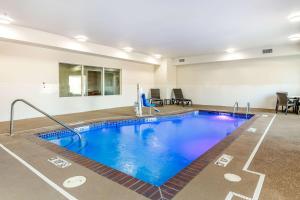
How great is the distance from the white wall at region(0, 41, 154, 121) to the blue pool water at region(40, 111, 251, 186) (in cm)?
242

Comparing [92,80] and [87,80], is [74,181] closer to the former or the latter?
[87,80]

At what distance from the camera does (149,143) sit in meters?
Result: 4.34

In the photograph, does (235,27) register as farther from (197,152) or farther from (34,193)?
(34,193)

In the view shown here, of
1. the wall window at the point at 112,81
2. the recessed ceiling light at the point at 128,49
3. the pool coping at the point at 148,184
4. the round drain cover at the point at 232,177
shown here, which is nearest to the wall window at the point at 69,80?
the wall window at the point at 112,81

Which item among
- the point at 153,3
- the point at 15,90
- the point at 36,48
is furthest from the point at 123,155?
the point at 36,48

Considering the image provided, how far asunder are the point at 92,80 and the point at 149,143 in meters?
4.83

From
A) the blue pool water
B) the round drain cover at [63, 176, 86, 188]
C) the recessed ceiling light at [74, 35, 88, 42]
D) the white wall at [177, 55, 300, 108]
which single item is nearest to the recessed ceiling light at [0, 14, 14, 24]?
the recessed ceiling light at [74, 35, 88, 42]

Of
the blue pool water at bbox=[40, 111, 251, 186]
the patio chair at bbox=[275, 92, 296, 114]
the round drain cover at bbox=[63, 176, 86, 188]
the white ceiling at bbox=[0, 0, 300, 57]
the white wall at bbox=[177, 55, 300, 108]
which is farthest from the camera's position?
the white wall at bbox=[177, 55, 300, 108]

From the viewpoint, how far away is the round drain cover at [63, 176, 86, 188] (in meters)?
1.93

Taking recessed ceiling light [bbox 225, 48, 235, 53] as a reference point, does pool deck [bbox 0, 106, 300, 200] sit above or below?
below

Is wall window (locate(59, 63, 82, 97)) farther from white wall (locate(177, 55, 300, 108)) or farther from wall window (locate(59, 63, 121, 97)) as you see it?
white wall (locate(177, 55, 300, 108))

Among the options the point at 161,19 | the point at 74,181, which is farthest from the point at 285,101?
the point at 74,181

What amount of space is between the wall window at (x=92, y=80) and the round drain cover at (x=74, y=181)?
5.99 meters

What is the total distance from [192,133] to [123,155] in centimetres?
241
